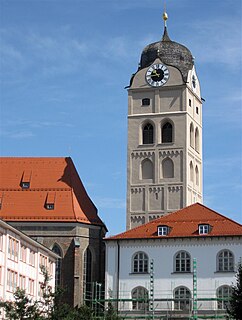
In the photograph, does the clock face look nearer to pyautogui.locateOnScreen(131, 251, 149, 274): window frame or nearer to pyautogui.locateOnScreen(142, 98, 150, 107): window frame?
pyautogui.locateOnScreen(142, 98, 150, 107): window frame

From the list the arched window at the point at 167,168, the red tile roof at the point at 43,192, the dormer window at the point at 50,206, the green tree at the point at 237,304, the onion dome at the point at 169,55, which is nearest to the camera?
the green tree at the point at 237,304

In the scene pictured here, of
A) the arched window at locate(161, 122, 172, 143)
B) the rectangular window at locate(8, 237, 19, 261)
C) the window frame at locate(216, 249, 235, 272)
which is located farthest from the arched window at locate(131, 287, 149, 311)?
the arched window at locate(161, 122, 172, 143)

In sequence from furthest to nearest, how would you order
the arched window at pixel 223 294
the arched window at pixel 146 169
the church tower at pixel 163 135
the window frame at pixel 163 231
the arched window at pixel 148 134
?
the arched window at pixel 148 134 → the arched window at pixel 146 169 → the church tower at pixel 163 135 → the window frame at pixel 163 231 → the arched window at pixel 223 294

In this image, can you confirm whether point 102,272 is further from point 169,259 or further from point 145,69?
point 145,69

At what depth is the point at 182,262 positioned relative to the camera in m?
70.0

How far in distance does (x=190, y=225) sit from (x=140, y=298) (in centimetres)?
699

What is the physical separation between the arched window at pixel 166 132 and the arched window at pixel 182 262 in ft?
62.0

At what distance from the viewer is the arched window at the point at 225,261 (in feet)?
226

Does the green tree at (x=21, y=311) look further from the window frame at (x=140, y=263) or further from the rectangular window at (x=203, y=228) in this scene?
the rectangular window at (x=203, y=228)

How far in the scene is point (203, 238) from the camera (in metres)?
69.9

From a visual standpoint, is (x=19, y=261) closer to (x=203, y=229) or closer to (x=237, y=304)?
(x=203, y=229)

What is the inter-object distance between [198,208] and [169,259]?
548cm

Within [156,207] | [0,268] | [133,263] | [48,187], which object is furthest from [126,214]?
[0,268]

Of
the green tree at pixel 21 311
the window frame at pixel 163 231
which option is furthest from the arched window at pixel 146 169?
the green tree at pixel 21 311
